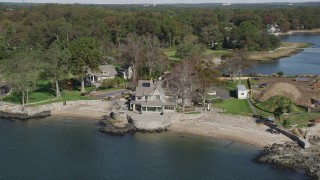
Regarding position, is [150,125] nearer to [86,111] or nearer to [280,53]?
[86,111]

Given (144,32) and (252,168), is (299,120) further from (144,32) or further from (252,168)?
(144,32)

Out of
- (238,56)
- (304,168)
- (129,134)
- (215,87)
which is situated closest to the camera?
(304,168)

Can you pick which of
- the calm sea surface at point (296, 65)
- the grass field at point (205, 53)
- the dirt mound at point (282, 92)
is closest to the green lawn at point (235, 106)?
the dirt mound at point (282, 92)

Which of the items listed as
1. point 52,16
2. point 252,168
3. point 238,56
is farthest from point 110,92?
point 52,16

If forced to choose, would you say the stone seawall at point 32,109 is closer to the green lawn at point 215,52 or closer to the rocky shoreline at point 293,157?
the rocky shoreline at point 293,157

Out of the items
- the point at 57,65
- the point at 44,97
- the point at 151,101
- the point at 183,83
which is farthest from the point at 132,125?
the point at 57,65

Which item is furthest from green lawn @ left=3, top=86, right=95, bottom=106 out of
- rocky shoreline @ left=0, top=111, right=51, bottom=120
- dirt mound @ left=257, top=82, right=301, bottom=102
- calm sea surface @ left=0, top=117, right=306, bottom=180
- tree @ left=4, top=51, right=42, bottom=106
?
dirt mound @ left=257, top=82, right=301, bottom=102
